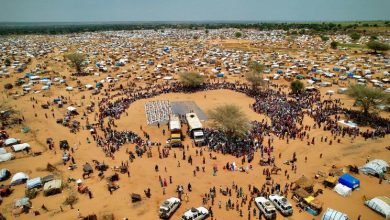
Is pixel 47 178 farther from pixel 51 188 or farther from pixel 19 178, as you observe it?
pixel 19 178

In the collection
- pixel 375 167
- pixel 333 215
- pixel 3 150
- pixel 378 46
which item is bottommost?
pixel 333 215

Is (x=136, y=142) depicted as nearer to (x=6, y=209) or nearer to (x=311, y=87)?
(x=6, y=209)

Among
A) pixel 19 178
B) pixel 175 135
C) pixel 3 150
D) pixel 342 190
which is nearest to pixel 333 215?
pixel 342 190

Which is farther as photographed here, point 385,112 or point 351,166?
point 385,112

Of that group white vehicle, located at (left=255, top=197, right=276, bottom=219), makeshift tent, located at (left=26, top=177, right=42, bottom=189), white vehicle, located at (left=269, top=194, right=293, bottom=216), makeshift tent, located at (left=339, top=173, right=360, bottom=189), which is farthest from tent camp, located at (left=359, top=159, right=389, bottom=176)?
makeshift tent, located at (left=26, top=177, right=42, bottom=189)

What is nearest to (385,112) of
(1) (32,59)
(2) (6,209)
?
(2) (6,209)

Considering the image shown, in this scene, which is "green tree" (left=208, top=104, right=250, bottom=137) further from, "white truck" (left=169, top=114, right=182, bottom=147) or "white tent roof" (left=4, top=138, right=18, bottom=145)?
"white tent roof" (left=4, top=138, right=18, bottom=145)
